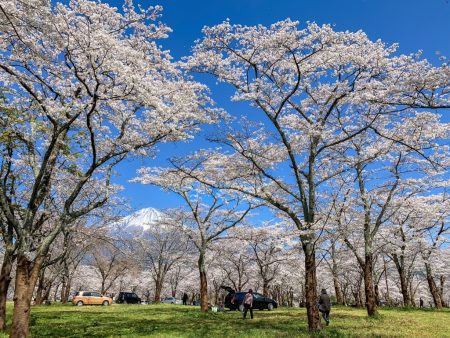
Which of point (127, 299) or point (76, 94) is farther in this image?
point (127, 299)

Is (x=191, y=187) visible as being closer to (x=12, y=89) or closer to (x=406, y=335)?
(x=12, y=89)

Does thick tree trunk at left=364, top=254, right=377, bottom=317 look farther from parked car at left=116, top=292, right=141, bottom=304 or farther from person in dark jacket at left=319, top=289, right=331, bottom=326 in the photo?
parked car at left=116, top=292, right=141, bottom=304

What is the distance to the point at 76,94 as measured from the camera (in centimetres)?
1331

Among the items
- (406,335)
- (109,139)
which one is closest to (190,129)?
(109,139)

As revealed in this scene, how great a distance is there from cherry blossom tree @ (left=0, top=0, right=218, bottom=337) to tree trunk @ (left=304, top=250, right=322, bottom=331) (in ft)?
24.2

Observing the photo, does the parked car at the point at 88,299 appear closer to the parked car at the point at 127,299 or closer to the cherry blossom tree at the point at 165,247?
the parked car at the point at 127,299

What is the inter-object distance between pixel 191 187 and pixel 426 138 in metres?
16.3

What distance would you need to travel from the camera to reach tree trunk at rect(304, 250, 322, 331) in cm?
1405

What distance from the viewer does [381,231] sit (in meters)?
33.8

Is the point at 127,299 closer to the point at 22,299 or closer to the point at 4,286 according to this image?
the point at 4,286

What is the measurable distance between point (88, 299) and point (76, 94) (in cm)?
3692

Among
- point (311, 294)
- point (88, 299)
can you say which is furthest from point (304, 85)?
point (88, 299)

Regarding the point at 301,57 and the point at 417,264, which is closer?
the point at 301,57

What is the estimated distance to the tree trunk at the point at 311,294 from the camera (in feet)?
46.1
